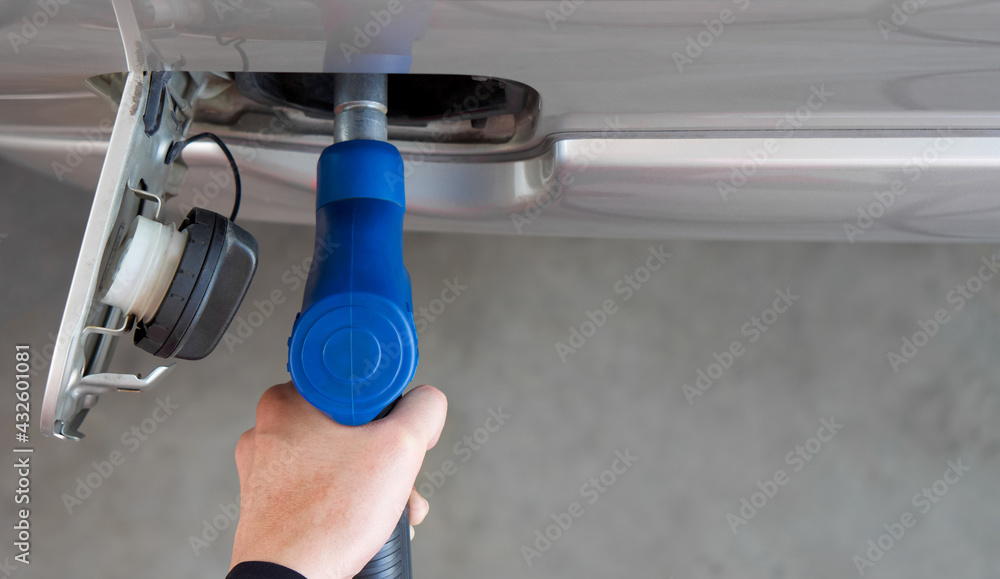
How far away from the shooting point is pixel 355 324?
518 mm

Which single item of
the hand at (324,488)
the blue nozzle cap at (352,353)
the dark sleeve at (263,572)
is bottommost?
the dark sleeve at (263,572)

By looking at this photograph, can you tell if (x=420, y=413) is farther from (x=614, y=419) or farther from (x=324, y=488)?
(x=614, y=419)

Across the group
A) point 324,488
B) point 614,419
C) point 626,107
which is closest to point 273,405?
point 324,488

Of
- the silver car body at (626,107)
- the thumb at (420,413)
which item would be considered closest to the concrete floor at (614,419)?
the silver car body at (626,107)

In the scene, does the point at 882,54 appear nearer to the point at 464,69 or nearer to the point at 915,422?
the point at 464,69

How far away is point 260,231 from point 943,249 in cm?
135

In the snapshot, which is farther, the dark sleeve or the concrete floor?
the concrete floor

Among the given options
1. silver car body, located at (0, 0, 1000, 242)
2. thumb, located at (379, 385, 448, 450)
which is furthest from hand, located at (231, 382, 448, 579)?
silver car body, located at (0, 0, 1000, 242)

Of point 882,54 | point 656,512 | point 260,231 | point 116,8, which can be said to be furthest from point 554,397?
point 116,8

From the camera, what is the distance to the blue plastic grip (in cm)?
52

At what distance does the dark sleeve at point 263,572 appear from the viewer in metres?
0.51

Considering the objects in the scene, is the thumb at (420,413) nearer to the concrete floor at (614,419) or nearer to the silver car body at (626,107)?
the silver car body at (626,107)

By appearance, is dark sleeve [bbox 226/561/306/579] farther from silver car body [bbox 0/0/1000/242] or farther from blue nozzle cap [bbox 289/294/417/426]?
silver car body [bbox 0/0/1000/242]

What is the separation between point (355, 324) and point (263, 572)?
208 mm
